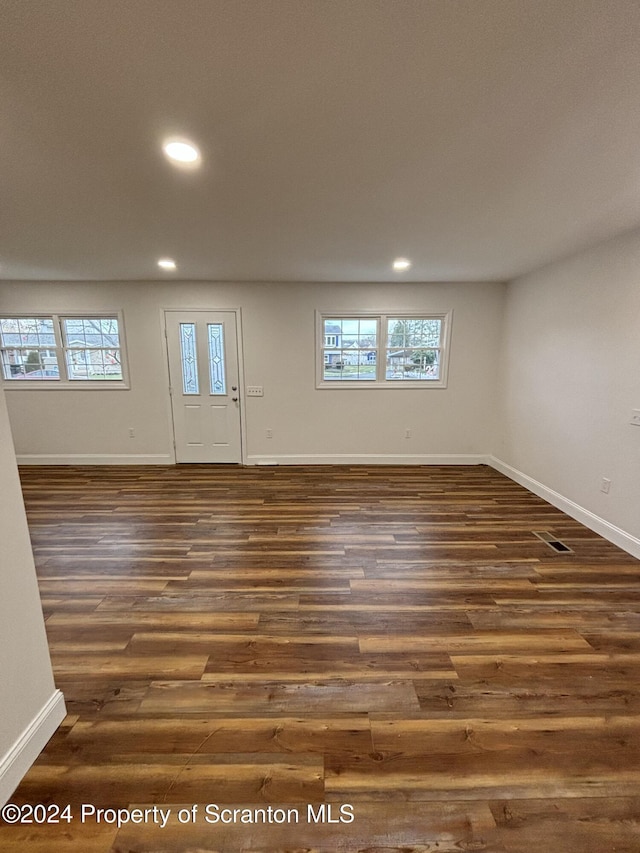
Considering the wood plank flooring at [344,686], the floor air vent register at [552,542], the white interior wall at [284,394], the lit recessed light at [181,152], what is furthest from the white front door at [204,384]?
the floor air vent register at [552,542]

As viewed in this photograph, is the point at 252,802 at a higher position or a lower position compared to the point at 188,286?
lower

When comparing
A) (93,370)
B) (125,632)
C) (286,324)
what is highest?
A: (286,324)

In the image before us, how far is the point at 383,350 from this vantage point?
471cm

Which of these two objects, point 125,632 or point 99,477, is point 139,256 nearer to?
point 99,477

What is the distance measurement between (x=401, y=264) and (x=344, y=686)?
145 inches

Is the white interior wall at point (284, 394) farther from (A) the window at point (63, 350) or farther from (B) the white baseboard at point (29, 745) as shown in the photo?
(B) the white baseboard at point (29, 745)

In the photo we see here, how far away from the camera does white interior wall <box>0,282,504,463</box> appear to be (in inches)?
178

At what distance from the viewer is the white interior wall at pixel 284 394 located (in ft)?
14.8

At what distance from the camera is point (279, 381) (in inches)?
187

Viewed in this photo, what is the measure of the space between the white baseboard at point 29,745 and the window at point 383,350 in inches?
156

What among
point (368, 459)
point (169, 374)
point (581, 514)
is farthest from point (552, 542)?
point (169, 374)

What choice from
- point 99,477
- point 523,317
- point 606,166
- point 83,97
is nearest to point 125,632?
point 83,97

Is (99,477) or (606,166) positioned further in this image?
(99,477)

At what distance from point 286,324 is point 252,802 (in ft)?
14.4
